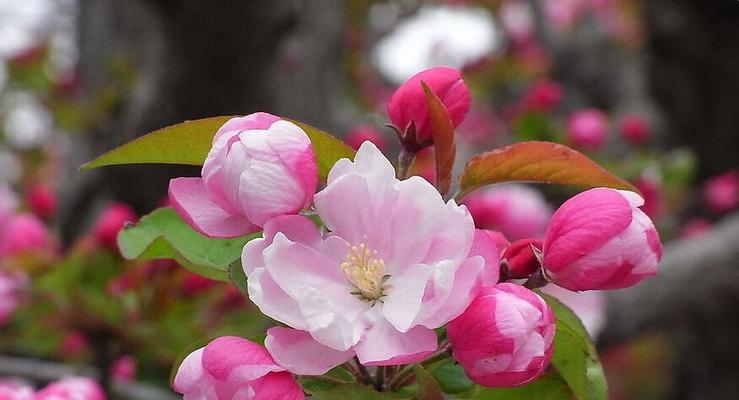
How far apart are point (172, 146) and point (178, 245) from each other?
130mm

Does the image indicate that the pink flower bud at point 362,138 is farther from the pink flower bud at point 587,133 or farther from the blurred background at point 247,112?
the pink flower bud at point 587,133

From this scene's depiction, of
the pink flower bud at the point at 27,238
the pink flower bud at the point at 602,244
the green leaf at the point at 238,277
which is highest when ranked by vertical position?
the pink flower bud at the point at 602,244

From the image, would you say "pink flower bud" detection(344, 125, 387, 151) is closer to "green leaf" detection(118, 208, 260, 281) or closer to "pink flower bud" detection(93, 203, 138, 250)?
"pink flower bud" detection(93, 203, 138, 250)

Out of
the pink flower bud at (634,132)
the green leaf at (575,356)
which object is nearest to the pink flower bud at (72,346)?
the green leaf at (575,356)

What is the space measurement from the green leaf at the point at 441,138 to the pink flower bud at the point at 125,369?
1138 millimetres

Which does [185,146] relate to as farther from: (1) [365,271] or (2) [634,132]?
(2) [634,132]

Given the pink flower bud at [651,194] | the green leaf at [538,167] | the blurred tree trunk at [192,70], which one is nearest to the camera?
the green leaf at [538,167]

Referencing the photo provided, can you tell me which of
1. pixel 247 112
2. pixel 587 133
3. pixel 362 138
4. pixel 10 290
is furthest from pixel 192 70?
Answer: pixel 587 133

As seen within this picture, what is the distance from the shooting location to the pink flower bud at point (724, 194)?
270 cm

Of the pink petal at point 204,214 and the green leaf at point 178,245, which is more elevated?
the pink petal at point 204,214

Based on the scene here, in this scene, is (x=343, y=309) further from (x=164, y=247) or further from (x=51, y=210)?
(x=51, y=210)

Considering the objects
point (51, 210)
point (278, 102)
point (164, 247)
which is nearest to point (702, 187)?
point (278, 102)

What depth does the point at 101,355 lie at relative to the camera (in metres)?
1.47

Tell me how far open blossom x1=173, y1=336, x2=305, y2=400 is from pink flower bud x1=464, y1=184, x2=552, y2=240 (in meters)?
0.98
